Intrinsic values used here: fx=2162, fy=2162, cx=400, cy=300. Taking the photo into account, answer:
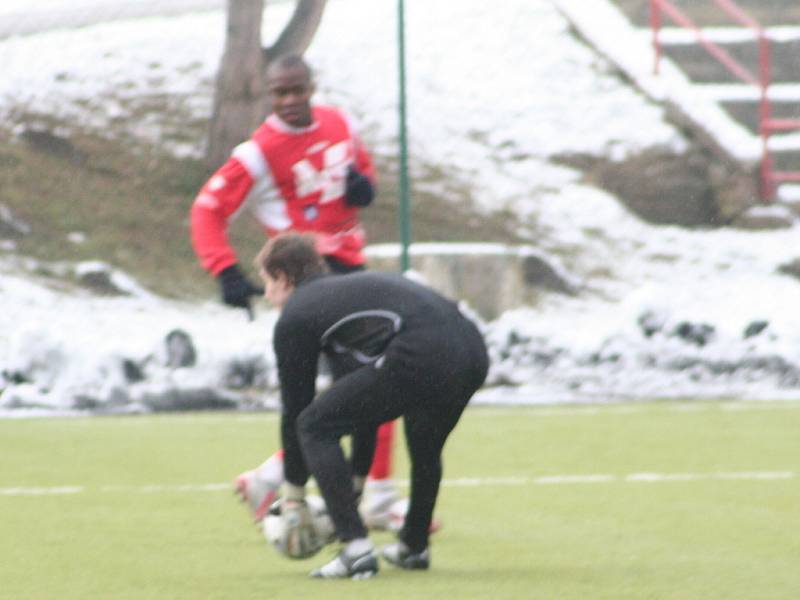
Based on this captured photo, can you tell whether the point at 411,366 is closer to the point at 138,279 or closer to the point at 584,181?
the point at 138,279

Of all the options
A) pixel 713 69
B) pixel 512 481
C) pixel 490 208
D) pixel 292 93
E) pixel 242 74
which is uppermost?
pixel 292 93

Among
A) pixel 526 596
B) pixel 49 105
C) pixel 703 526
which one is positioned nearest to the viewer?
pixel 526 596

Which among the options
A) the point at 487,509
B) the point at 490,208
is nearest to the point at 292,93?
the point at 487,509

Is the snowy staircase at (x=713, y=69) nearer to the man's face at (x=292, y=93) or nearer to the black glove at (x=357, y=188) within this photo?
the black glove at (x=357, y=188)

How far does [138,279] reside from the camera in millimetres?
15750

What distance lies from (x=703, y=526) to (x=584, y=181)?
39.8 ft

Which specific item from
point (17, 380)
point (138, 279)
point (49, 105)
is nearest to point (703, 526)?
point (17, 380)

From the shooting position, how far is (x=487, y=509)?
25.0 feet

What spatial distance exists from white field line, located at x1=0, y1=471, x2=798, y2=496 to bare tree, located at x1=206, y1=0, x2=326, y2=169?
725cm

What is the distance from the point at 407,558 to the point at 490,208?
39.7ft

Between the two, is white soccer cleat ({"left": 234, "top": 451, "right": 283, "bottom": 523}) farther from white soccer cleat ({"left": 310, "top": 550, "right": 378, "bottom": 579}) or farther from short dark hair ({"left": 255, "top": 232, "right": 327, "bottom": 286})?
short dark hair ({"left": 255, "top": 232, "right": 327, "bottom": 286})

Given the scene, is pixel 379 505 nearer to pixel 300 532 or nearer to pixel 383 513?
pixel 383 513

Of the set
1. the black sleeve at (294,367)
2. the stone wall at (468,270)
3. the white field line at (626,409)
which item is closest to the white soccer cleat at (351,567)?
the black sleeve at (294,367)

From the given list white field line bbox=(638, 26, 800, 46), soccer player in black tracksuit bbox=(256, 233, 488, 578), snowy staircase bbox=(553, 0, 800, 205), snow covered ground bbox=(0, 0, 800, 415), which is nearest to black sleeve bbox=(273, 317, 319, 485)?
soccer player in black tracksuit bbox=(256, 233, 488, 578)
